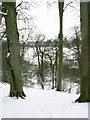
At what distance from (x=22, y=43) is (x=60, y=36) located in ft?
62.4

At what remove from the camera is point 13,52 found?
1388 centimetres

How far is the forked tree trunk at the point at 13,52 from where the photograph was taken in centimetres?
1359

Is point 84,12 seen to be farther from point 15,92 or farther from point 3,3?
point 15,92

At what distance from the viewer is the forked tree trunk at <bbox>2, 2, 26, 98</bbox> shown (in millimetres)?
13586

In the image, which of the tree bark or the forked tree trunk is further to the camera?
the forked tree trunk

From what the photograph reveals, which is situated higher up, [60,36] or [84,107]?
[60,36]

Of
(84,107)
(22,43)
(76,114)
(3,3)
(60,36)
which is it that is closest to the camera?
(76,114)

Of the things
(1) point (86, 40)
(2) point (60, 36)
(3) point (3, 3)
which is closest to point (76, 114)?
(1) point (86, 40)

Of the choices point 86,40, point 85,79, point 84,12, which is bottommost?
point 85,79

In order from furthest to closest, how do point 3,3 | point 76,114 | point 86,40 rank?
point 3,3
point 86,40
point 76,114

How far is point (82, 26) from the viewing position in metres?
12.2

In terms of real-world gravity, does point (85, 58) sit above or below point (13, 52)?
below

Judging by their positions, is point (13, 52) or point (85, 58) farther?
point (13, 52)

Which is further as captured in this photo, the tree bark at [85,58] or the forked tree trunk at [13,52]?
the forked tree trunk at [13,52]
